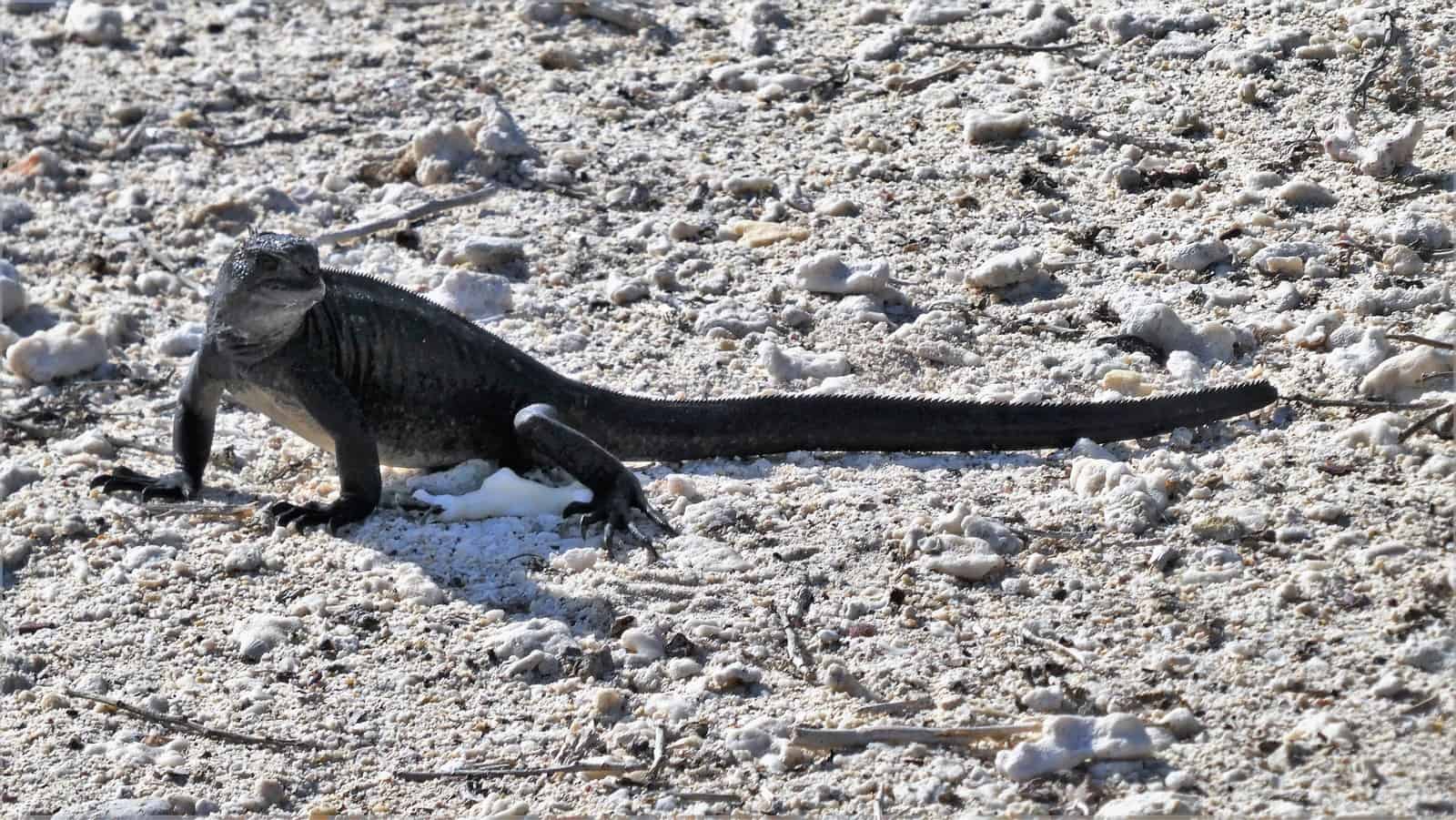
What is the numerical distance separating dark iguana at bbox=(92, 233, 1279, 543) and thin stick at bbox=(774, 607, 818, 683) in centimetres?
84

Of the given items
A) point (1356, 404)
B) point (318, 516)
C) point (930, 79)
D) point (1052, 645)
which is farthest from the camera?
point (930, 79)

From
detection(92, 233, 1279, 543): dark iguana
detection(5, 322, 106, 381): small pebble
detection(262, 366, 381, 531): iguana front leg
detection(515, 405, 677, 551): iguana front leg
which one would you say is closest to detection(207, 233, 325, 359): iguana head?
detection(92, 233, 1279, 543): dark iguana

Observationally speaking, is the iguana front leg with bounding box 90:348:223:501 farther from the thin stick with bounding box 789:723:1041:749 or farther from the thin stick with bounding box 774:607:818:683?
the thin stick with bounding box 789:723:1041:749

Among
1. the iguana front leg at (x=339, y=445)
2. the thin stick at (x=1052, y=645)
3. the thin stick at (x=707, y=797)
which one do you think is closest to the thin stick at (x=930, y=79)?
the iguana front leg at (x=339, y=445)

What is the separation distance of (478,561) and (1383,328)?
125 inches

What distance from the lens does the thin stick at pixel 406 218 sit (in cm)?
787

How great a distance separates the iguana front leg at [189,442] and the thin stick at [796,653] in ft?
8.27

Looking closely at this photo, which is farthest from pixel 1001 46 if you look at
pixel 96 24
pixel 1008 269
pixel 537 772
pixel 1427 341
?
pixel 96 24

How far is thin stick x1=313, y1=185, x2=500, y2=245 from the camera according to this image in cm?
787

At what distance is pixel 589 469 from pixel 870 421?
992mm

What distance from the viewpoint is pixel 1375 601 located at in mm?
4465

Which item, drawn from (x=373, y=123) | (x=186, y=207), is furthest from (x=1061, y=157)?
(x=186, y=207)

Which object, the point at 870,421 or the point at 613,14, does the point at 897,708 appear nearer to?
the point at 870,421

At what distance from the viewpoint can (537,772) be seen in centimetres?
438
